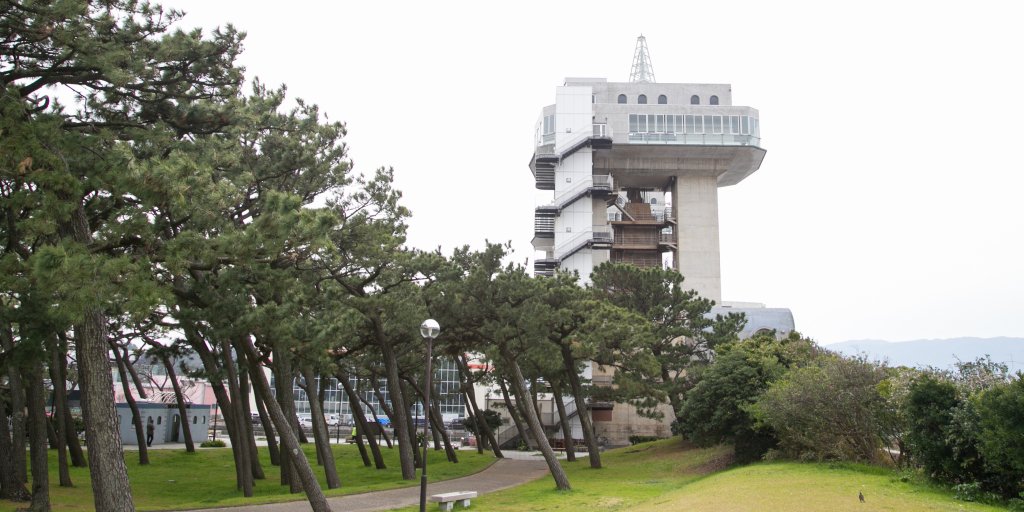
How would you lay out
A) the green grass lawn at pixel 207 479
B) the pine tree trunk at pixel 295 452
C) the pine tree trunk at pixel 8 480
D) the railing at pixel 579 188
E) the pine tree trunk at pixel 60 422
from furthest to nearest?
the railing at pixel 579 188 < the pine tree trunk at pixel 60 422 < the green grass lawn at pixel 207 479 < the pine tree trunk at pixel 8 480 < the pine tree trunk at pixel 295 452

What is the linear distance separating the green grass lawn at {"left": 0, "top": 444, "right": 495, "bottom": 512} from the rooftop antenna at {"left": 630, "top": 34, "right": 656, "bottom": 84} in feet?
147

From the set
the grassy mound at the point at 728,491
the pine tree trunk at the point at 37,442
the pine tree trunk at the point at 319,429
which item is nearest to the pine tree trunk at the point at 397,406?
the pine tree trunk at the point at 319,429

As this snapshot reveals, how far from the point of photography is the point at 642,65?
7400 centimetres

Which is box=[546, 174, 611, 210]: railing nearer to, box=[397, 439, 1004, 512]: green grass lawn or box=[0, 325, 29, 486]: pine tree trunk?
box=[397, 439, 1004, 512]: green grass lawn

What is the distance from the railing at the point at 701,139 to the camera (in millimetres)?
59562

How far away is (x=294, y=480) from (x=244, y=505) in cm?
332

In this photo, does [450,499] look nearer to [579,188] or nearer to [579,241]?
→ [579,241]

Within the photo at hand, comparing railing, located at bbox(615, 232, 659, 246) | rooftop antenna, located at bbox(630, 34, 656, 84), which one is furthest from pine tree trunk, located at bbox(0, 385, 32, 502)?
rooftop antenna, located at bbox(630, 34, 656, 84)

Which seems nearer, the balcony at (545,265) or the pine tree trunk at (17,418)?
the pine tree trunk at (17,418)

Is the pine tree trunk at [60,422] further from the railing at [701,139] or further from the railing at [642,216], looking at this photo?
the railing at [642,216]

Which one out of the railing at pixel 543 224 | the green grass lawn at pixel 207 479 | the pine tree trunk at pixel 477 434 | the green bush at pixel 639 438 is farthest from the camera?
the railing at pixel 543 224

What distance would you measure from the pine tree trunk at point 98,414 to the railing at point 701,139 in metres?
51.5

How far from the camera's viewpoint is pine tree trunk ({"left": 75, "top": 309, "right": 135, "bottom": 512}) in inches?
498

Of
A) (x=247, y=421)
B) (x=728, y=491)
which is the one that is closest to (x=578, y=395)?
(x=247, y=421)
